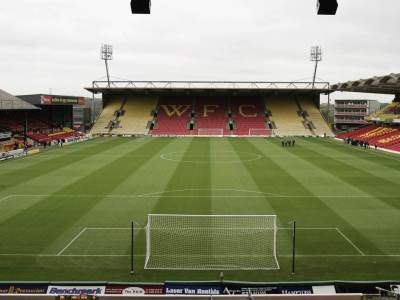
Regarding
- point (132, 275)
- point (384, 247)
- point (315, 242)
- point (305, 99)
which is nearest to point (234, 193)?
point (315, 242)

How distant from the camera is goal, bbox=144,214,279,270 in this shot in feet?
46.1

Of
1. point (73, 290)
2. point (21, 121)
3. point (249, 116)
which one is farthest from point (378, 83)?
point (21, 121)

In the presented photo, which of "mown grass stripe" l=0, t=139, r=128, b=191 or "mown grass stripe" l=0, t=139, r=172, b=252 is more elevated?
"mown grass stripe" l=0, t=139, r=128, b=191

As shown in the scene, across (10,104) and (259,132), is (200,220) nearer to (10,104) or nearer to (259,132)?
(10,104)

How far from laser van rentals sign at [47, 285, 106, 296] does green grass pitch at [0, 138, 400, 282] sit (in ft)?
6.19

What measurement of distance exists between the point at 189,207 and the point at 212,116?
5442 centimetres

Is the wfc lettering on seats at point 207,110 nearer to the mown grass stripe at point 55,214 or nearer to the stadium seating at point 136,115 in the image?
the stadium seating at point 136,115

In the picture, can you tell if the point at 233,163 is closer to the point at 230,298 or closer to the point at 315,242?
the point at 315,242

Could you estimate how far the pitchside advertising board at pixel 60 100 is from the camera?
5669cm

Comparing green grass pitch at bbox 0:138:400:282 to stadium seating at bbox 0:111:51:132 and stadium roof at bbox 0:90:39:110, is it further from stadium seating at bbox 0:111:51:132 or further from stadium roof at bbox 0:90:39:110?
stadium seating at bbox 0:111:51:132

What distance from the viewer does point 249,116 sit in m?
74.4

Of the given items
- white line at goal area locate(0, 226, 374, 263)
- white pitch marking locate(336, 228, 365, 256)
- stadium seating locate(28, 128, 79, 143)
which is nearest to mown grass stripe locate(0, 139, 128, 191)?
white line at goal area locate(0, 226, 374, 263)

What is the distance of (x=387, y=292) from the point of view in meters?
10.5

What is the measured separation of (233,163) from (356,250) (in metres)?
20.9
